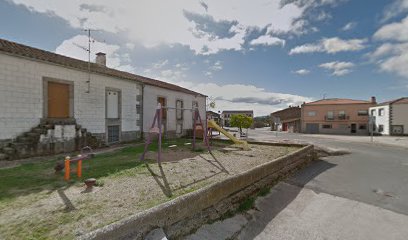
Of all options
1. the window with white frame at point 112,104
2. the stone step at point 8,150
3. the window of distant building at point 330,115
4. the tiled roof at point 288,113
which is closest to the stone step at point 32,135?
the stone step at point 8,150

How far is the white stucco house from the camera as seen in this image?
8234 millimetres

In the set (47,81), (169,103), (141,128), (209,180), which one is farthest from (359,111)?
(47,81)

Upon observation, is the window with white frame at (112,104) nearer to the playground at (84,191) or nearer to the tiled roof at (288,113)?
the playground at (84,191)

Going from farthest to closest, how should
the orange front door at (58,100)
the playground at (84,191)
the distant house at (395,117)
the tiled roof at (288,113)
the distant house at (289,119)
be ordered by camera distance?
the tiled roof at (288,113), the distant house at (289,119), the distant house at (395,117), the orange front door at (58,100), the playground at (84,191)

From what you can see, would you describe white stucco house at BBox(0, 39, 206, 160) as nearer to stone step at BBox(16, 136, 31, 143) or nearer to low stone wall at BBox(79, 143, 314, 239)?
stone step at BBox(16, 136, 31, 143)

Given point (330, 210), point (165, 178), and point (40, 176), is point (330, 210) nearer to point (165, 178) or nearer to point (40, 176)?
point (165, 178)

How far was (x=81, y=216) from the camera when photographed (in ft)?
11.0

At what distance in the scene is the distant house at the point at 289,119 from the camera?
41.6 m

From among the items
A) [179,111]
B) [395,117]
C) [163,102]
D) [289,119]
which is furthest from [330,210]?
[289,119]

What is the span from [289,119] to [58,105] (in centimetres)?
4344

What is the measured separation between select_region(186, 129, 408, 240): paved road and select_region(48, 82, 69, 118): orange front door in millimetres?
9196

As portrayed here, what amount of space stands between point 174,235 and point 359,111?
41.3 m

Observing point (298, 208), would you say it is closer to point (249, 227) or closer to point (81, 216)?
point (249, 227)

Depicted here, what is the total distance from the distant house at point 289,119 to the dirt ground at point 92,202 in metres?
33.2
